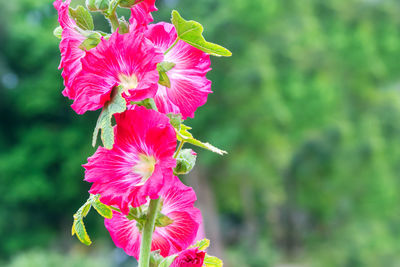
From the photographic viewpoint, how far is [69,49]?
92 centimetres

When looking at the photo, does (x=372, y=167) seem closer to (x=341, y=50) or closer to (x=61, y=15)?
(x=341, y=50)

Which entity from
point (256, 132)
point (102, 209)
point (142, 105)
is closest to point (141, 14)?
point (142, 105)

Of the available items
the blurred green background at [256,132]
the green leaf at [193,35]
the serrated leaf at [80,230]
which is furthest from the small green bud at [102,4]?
the blurred green background at [256,132]

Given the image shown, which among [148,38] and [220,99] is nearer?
[148,38]

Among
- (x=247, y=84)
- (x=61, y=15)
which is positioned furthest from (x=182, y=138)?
(x=247, y=84)

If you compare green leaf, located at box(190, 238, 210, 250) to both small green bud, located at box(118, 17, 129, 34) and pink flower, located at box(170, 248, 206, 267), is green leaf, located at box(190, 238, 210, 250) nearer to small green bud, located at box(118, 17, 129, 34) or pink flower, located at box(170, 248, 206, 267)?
pink flower, located at box(170, 248, 206, 267)

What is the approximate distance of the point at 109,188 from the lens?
2.91 feet

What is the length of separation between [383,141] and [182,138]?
18.6m

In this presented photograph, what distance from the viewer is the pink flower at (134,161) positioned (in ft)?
2.86

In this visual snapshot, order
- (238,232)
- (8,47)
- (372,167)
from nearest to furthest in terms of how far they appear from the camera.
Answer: (8,47)
(372,167)
(238,232)

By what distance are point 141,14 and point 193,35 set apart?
95 mm

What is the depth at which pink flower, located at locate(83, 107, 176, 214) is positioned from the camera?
2.86 feet

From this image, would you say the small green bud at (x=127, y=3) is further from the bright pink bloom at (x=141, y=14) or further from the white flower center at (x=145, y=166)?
the white flower center at (x=145, y=166)

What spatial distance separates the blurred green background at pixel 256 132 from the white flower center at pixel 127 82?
12040 mm
